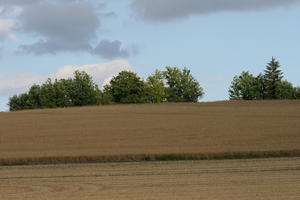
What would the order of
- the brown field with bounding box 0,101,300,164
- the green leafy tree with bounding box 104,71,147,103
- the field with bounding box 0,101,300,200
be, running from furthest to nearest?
the green leafy tree with bounding box 104,71,147,103 → the brown field with bounding box 0,101,300,164 → the field with bounding box 0,101,300,200

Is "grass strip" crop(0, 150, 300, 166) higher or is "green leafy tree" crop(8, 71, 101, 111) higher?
"green leafy tree" crop(8, 71, 101, 111)

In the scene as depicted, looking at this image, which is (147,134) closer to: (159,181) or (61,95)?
(159,181)

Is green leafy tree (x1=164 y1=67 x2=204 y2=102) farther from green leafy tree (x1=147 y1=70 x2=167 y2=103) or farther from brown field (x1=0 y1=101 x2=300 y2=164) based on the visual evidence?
brown field (x1=0 y1=101 x2=300 y2=164)

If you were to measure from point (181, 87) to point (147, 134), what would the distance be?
7524 cm

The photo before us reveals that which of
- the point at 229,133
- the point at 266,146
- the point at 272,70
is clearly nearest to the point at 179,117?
the point at 229,133

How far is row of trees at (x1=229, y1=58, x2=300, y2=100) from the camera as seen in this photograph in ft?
326

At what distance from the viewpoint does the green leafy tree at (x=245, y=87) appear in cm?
10638

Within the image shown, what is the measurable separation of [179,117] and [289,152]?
572 inches

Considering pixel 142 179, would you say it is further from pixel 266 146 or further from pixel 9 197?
pixel 266 146

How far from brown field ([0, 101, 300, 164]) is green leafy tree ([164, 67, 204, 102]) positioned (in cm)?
6229

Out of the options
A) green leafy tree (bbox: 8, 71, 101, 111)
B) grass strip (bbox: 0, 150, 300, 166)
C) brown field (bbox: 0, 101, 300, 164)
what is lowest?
grass strip (bbox: 0, 150, 300, 166)

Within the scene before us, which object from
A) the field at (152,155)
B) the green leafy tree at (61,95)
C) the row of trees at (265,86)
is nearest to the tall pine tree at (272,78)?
the row of trees at (265,86)

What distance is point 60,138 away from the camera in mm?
32125

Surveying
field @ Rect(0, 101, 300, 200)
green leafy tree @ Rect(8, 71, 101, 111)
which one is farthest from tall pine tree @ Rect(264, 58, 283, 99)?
field @ Rect(0, 101, 300, 200)
